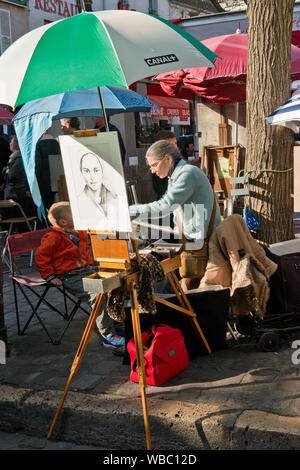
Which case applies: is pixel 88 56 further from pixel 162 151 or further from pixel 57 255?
pixel 57 255

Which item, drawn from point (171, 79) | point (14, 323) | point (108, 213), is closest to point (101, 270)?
point (108, 213)

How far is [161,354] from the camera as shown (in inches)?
146

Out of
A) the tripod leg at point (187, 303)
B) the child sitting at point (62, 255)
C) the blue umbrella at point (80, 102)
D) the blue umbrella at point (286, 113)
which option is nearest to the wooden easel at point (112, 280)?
the tripod leg at point (187, 303)

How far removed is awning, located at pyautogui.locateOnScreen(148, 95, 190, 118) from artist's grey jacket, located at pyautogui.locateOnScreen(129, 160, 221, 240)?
1274 cm

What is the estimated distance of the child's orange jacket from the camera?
4742mm

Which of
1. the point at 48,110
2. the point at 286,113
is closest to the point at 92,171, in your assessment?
the point at 286,113

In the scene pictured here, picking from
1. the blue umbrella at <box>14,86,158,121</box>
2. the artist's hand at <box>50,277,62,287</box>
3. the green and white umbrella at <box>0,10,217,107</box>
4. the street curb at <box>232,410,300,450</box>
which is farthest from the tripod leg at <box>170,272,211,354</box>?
the blue umbrella at <box>14,86,158,121</box>

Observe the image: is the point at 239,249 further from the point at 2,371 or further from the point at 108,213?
the point at 2,371

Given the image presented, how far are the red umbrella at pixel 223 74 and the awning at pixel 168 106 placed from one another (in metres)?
8.53

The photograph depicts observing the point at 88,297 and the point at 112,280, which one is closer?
the point at 112,280

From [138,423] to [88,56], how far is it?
Result: 2.18m

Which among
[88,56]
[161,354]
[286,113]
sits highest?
[88,56]
